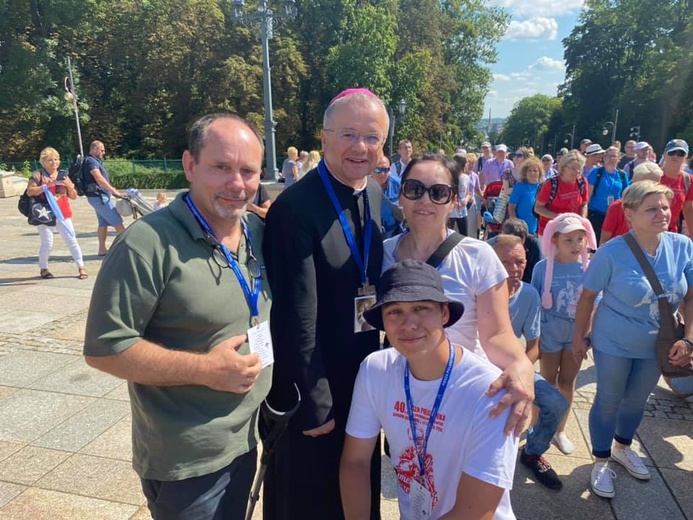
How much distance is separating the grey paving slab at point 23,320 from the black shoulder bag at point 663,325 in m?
6.12

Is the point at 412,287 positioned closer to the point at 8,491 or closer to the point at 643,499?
the point at 643,499

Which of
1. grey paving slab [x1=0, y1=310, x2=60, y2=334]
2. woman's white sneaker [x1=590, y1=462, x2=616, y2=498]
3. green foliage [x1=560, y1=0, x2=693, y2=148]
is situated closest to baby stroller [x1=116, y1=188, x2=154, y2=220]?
grey paving slab [x1=0, y1=310, x2=60, y2=334]

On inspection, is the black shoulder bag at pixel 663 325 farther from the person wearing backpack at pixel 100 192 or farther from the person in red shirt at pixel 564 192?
the person wearing backpack at pixel 100 192

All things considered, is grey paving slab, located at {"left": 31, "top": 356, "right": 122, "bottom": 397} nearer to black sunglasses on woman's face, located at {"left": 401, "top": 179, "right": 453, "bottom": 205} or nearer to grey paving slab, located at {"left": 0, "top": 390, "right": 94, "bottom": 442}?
grey paving slab, located at {"left": 0, "top": 390, "right": 94, "bottom": 442}

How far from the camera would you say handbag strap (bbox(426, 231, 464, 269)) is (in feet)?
6.49

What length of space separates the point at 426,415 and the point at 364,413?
244 millimetres

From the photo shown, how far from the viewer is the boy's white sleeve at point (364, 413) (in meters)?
1.85

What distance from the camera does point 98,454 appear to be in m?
3.26

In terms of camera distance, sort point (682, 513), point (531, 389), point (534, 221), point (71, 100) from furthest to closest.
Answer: point (71, 100)
point (534, 221)
point (682, 513)
point (531, 389)

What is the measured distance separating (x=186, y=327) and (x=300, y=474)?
920 millimetres

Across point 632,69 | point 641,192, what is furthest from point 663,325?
Answer: point 632,69

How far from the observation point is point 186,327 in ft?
5.30

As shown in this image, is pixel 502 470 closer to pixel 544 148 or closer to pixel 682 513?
pixel 682 513

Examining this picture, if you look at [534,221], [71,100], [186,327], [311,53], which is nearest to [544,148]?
[311,53]
